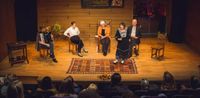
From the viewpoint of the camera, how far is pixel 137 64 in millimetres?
12227

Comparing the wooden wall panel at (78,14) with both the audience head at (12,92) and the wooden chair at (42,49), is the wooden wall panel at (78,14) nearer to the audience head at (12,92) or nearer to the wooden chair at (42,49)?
the wooden chair at (42,49)

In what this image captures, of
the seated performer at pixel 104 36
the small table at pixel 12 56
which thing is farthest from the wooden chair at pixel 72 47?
the small table at pixel 12 56

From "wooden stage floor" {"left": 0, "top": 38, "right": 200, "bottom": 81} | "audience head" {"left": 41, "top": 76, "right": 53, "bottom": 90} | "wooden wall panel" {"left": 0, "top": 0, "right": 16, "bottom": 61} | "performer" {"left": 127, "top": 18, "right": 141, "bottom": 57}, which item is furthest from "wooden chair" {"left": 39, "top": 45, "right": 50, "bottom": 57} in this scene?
"audience head" {"left": 41, "top": 76, "right": 53, "bottom": 90}

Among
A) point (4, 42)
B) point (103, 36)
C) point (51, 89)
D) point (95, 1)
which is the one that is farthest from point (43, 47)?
point (51, 89)

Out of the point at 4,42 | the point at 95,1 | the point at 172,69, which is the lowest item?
the point at 172,69

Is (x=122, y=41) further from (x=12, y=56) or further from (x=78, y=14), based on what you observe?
(x=78, y=14)

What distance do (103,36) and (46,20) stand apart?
306 centimetres

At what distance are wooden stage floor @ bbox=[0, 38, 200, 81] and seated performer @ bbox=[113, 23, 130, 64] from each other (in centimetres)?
57

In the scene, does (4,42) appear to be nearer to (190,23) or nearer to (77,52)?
(77,52)

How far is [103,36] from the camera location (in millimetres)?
13188

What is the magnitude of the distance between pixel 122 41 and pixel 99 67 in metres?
1.09

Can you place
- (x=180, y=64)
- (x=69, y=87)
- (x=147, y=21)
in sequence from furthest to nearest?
(x=147, y=21)
(x=180, y=64)
(x=69, y=87)

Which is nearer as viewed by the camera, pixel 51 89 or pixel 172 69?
pixel 51 89

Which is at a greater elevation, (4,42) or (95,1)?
(95,1)
